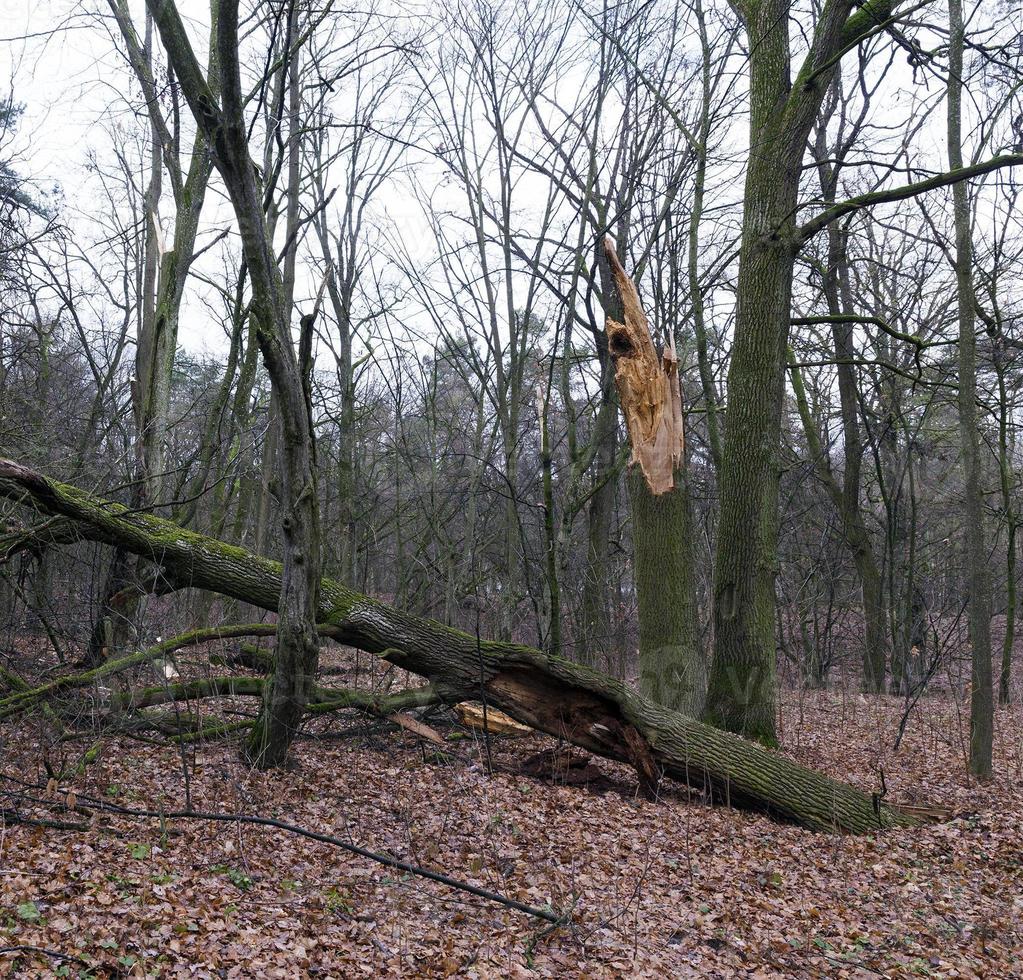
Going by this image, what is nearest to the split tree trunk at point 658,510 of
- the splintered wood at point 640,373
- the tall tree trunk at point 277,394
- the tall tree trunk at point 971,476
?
the splintered wood at point 640,373

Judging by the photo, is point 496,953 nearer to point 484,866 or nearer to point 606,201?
point 484,866

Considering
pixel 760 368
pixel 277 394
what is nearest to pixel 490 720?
pixel 277 394

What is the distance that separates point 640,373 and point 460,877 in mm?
5067

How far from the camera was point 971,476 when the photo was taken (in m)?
7.46

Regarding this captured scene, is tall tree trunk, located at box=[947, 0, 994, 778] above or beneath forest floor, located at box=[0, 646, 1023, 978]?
above

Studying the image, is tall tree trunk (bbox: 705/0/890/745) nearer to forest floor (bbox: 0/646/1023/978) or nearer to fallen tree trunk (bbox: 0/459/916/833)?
fallen tree trunk (bbox: 0/459/916/833)

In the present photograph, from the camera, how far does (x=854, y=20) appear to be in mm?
7734

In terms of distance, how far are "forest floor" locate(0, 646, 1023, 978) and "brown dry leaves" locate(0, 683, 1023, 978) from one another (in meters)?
0.02

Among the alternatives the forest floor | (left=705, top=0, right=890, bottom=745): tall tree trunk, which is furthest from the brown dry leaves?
(left=705, top=0, right=890, bottom=745): tall tree trunk

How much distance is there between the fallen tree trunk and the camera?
6.35 meters

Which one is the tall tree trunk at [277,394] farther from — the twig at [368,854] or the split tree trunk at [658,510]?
the split tree trunk at [658,510]

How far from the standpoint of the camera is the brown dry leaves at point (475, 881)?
370 cm

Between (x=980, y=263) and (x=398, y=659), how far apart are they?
10.4 metres

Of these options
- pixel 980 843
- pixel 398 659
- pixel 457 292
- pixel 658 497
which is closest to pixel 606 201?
pixel 457 292
